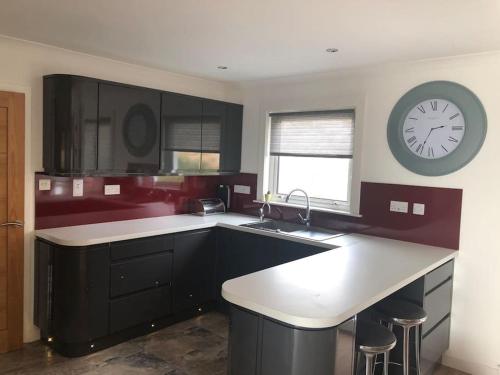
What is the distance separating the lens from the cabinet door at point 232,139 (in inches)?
177

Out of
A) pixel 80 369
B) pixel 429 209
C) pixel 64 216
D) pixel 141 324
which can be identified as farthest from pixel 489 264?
pixel 64 216

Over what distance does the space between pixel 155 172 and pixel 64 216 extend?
0.83 metres

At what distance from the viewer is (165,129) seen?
12.7 feet

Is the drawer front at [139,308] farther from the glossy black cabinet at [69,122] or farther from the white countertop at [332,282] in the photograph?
the white countertop at [332,282]

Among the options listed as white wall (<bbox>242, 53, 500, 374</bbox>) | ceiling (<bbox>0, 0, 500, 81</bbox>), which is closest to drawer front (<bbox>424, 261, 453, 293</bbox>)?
white wall (<bbox>242, 53, 500, 374</bbox>)

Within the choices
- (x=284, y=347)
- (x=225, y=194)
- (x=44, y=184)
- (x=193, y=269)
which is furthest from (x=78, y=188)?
(x=284, y=347)

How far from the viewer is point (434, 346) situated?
301 cm

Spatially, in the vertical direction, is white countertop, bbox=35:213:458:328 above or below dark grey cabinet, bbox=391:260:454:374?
above

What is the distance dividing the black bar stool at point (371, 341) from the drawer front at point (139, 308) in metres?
1.86

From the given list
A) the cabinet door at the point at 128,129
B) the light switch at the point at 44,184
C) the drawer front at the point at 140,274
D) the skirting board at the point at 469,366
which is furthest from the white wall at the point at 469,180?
the light switch at the point at 44,184

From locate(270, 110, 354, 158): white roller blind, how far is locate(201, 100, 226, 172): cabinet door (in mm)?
548

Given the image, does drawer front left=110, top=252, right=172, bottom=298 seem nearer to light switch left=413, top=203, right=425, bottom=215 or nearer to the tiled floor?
the tiled floor

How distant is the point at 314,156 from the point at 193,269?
1.56m

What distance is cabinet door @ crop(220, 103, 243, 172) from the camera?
14.7 ft
